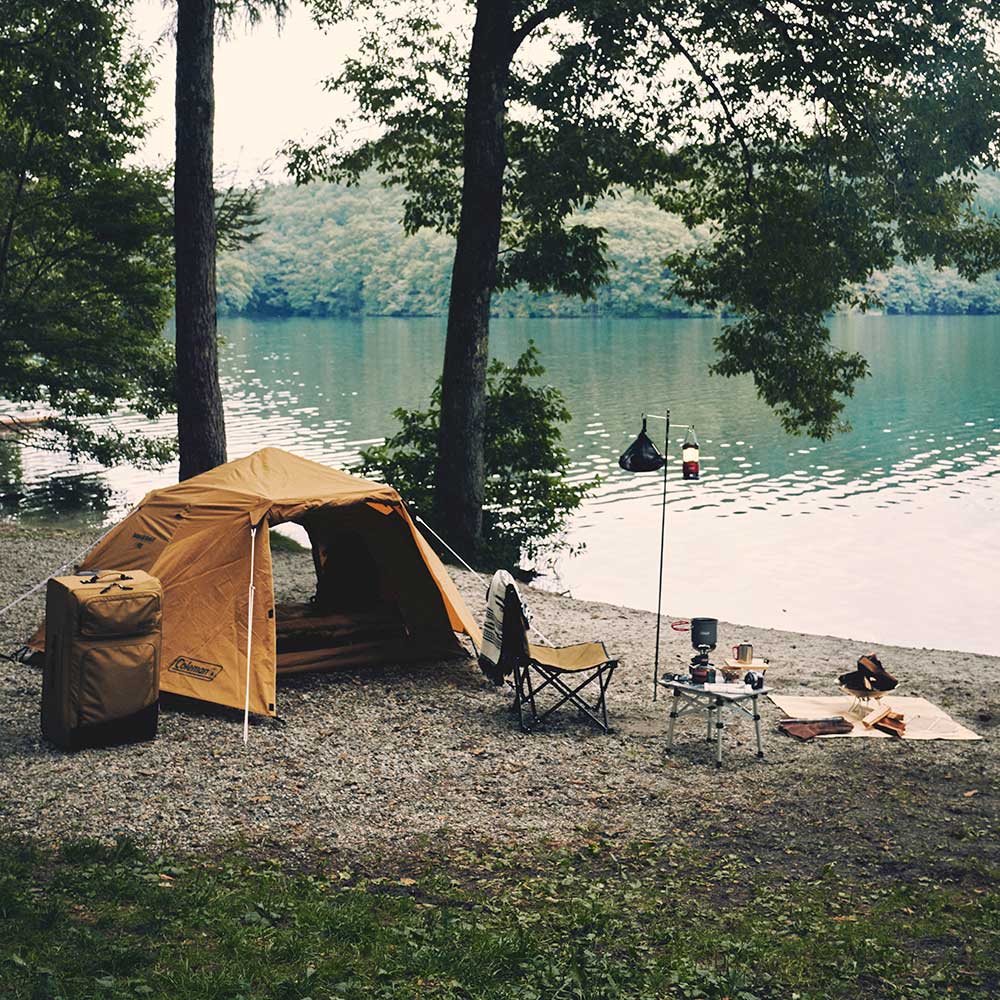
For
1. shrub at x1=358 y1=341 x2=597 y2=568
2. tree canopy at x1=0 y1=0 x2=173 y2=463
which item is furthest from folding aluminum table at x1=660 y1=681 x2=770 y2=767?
tree canopy at x1=0 y1=0 x2=173 y2=463

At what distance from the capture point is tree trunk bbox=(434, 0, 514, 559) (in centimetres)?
1526

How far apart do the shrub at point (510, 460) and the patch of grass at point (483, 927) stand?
37.0 ft

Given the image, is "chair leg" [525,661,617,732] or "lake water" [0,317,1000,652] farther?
"lake water" [0,317,1000,652]

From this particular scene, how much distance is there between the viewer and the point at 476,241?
1549cm

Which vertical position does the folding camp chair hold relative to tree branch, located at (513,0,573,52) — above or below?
below

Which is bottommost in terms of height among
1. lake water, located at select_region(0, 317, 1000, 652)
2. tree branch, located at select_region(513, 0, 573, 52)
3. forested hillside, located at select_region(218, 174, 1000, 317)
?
lake water, located at select_region(0, 317, 1000, 652)

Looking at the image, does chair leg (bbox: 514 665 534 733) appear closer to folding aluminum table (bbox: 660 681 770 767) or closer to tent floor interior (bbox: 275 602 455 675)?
folding aluminum table (bbox: 660 681 770 767)

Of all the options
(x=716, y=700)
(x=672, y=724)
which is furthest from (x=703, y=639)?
(x=672, y=724)

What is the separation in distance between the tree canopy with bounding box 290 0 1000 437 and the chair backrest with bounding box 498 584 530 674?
307 inches

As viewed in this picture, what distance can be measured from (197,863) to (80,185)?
15841 millimetres

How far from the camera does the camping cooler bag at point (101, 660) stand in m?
7.54

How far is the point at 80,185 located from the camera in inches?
760

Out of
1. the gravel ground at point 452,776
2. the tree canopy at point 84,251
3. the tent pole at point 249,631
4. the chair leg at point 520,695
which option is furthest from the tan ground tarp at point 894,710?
the tree canopy at point 84,251

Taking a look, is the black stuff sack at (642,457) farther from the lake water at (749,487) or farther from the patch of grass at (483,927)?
the lake water at (749,487)
